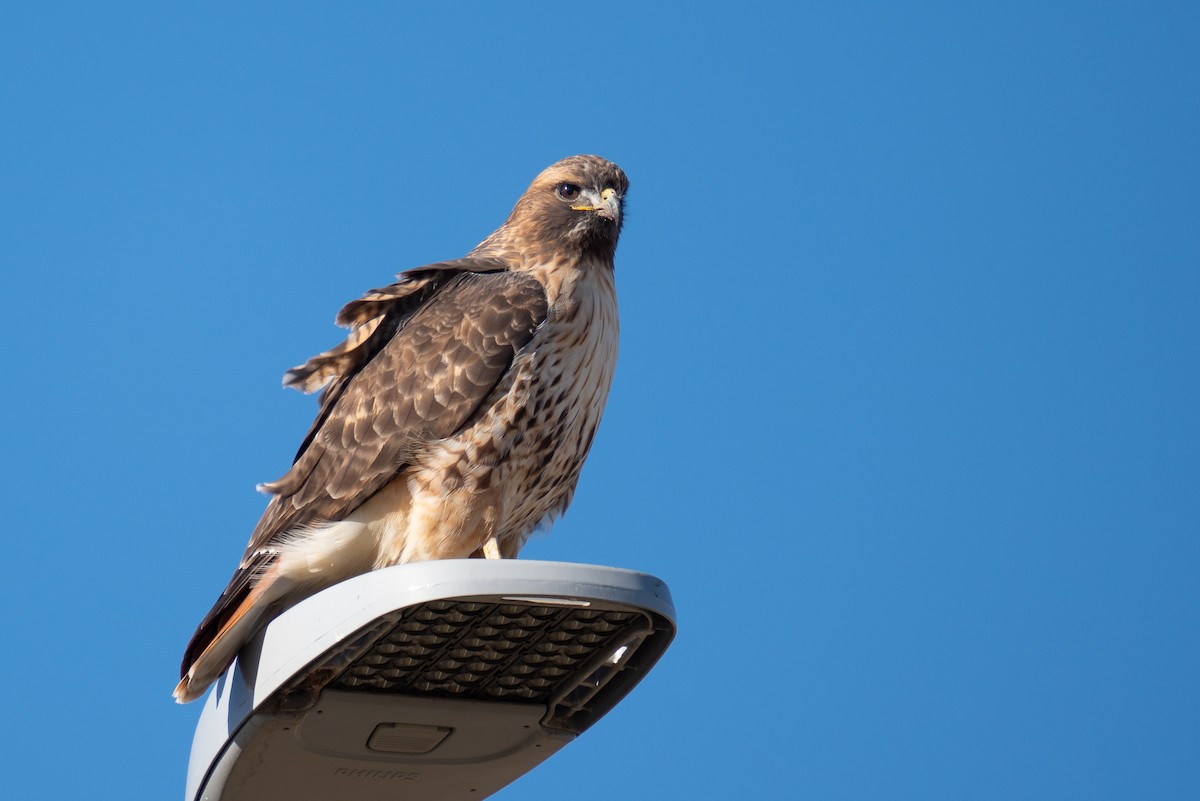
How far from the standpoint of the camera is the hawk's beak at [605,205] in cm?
489

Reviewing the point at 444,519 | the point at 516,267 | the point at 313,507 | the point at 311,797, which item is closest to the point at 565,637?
the point at 311,797

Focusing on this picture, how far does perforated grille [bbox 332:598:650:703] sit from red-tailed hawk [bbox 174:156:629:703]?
88cm

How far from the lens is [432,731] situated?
3.39 metres

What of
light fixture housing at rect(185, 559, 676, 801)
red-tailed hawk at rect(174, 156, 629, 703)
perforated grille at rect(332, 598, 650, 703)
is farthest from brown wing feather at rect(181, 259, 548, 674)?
perforated grille at rect(332, 598, 650, 703)

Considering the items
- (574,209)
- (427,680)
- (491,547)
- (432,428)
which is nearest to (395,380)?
(432,428)

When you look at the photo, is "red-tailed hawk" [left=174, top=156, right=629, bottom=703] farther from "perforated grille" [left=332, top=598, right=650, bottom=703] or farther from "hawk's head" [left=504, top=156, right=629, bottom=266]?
"perforated grille" [left=332, top=598, right=650, bottom=703]

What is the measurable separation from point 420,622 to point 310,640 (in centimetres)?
27

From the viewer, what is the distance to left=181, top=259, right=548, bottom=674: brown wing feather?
4.27 metres

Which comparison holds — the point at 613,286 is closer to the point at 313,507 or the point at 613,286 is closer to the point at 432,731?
the point at 313,507

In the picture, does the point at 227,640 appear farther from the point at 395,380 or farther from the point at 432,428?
the point at 395,380

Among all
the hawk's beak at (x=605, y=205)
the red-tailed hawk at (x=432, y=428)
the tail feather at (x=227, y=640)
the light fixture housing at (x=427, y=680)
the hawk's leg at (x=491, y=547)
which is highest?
the hawk's beak at (x=605, y=205)

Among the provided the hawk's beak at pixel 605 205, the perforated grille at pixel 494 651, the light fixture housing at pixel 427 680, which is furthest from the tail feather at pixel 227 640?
the hawk's beak at pixel 605 205

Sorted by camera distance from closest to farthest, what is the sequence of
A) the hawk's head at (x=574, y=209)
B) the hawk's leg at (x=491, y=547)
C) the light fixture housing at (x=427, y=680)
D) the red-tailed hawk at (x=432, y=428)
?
1. the light fixture housing at (x=427, y=680)
2. the red-tailed hawk at (x=432, y=428)
3. the hawk's leg at (x=491, y=547)
4. the hawk's head at (x=574, y=209)

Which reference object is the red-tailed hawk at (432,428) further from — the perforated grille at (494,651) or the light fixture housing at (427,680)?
the perforated grille at (494,651)
